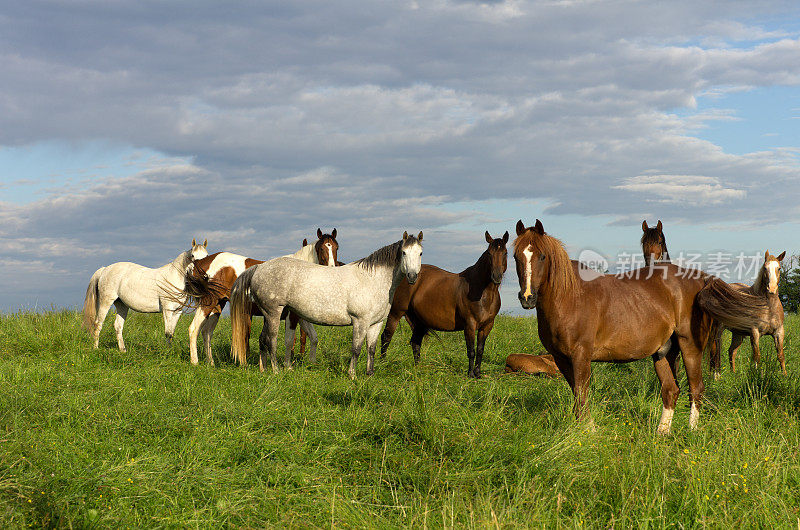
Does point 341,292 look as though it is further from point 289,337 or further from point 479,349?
point 479,349

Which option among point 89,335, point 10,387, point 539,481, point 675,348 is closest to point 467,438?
point 539,481

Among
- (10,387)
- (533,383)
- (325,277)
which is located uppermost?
(325,277)

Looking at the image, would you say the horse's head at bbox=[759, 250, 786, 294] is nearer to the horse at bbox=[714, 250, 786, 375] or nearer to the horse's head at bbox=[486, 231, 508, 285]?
the horse at bbox=[714, 250, 786, 375]

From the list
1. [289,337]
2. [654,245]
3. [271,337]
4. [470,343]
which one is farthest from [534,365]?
[271,337]

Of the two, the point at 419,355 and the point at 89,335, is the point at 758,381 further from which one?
the point at 89,335

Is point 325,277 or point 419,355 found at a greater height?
point 325,277

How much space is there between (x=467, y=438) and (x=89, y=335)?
348 inches

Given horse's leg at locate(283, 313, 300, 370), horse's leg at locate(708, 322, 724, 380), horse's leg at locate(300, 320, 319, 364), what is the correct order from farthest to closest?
horse's leg at locate(300, 320, 319, 364)
horse's leg at locate(283, 313, 300, 370)
horse's leg at locate(708, 322, 724, 380)

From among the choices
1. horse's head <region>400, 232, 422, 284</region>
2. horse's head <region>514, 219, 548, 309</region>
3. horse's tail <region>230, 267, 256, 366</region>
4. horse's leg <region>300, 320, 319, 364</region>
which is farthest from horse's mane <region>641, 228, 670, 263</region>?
horse's tail <region>230, 267, 256, 366</region>

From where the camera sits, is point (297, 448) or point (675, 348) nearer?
point (297, 448)

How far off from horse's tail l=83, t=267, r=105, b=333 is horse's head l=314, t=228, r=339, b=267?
4.78m

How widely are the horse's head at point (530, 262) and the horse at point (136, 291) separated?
22.5 feet

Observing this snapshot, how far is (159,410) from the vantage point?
612cm

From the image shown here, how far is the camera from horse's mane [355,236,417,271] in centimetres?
871
